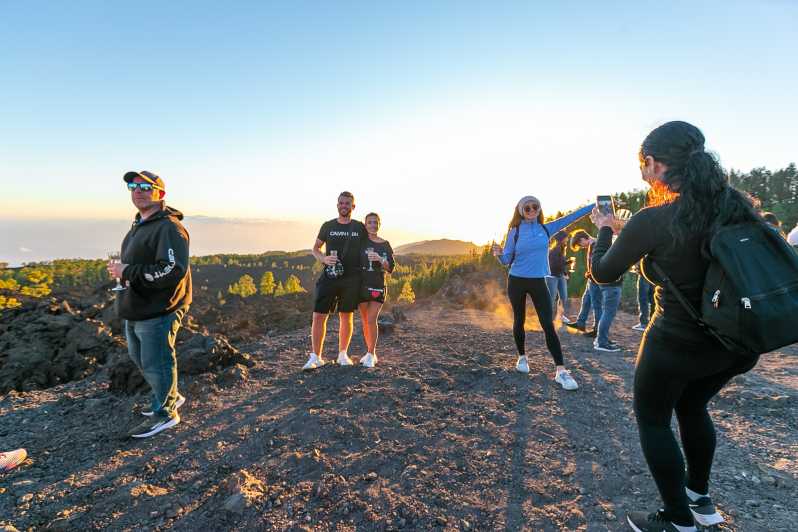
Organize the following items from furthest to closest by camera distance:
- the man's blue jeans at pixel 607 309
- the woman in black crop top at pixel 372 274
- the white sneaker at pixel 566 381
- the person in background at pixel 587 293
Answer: the man's blue jeans at pixel 607 309, the woman in black crop top at pixel 372 274, the person in background at pixel 587 293, the white sneaker at pixel 566 381

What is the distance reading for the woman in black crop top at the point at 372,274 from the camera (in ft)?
17.1

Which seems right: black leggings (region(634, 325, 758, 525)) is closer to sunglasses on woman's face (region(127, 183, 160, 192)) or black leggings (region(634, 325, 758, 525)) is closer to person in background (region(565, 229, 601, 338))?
person in background (region(565, 229, 601, 338))

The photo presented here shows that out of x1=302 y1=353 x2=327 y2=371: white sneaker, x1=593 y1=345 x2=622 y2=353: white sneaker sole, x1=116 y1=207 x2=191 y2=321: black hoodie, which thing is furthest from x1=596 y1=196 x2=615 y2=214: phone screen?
x1=593 y1=345 x2=622 y2=353: white sneaker sole

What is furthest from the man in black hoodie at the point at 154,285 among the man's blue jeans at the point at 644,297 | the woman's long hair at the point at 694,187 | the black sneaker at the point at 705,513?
the man's blue jeans at the point at 644,297

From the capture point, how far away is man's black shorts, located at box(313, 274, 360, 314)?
5141 mm

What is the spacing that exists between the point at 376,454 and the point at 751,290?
2763 mm

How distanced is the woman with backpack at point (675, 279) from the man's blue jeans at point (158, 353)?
3.70 meters

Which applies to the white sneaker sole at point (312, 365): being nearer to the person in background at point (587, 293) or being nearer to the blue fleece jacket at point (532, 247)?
the blue fleece jacket at point (532, 247)

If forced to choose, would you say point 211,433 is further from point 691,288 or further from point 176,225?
point 691,288

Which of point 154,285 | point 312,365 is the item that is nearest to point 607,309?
point 312,365

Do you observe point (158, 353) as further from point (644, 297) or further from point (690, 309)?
point (644, 297)

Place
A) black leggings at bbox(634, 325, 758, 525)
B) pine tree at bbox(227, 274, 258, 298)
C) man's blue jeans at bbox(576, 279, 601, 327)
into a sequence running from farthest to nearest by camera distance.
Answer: pine tree at bbox(227, 274, 258, 298)
man's blue jeans at bbox(576, 279, 601, 327)
black leggings at bbox(634, 325, 758, 525)

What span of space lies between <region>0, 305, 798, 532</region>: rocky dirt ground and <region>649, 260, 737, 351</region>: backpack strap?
54.9 inches

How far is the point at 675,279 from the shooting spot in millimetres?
1863
